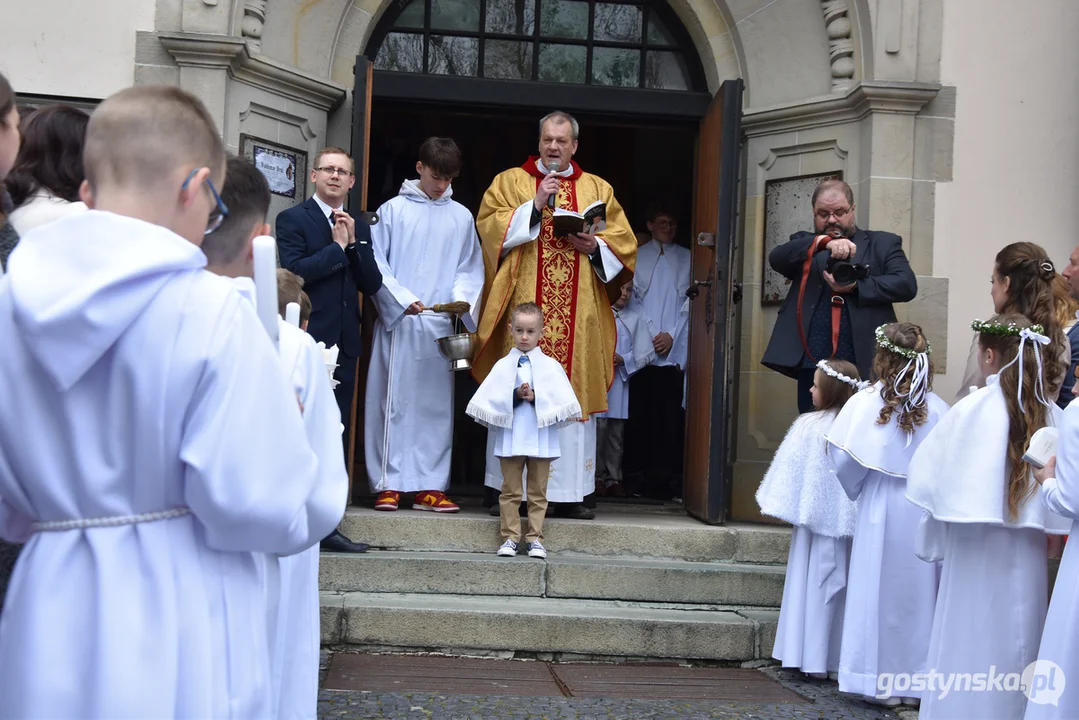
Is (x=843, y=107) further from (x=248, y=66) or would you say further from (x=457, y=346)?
(x=248, y=66)

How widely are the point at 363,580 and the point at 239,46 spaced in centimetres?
303

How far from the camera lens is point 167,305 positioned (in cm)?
188

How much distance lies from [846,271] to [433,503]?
8.42 ft

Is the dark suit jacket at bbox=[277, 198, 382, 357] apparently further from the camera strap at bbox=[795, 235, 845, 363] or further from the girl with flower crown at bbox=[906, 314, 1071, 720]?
the girl with flower crown at bbox=[906, 314, 1071, 720]

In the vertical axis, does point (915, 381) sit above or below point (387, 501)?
above

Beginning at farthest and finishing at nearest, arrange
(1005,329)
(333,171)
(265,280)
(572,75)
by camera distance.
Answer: (572,75)
(333,171)
(1005,329)
(265,280)

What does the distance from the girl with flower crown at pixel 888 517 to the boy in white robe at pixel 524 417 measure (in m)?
1.63

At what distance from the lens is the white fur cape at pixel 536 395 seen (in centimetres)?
638

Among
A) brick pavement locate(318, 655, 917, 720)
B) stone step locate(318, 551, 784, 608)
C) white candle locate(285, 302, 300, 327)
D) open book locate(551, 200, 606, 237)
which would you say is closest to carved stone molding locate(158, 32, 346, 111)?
open book locate(551, 200, 606, 237)

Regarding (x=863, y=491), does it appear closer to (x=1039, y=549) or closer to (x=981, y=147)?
(x=1039, y=549)

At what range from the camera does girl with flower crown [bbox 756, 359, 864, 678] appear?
17.9ft

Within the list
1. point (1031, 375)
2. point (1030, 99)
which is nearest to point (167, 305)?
point (1031, 375)

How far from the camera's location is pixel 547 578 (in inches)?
243

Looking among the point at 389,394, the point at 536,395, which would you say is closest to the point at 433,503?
the point at 389,394
